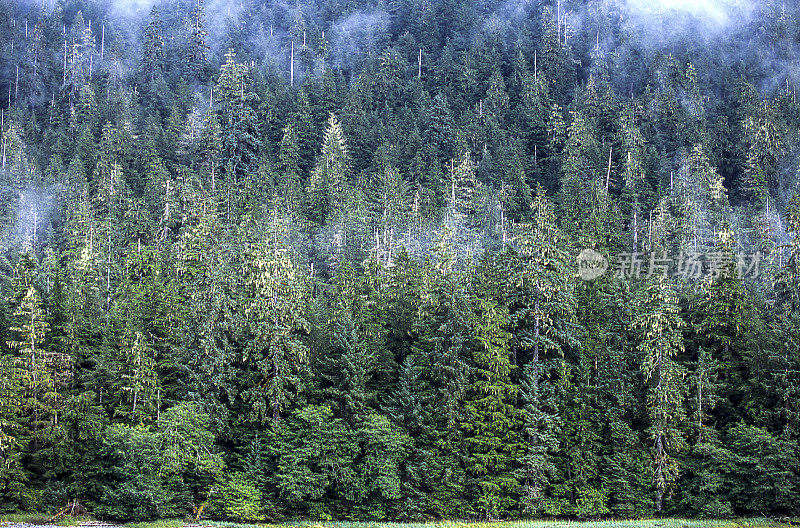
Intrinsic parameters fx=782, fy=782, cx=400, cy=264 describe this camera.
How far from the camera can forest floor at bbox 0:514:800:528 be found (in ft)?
147

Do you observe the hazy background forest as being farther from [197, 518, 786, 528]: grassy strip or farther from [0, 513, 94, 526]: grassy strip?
[197, 518, 786, 528]: grassy strip

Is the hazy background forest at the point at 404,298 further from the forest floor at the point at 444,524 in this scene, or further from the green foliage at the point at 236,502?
the forest floor at the point at 444,524

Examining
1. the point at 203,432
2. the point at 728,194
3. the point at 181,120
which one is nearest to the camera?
the point at 203,432

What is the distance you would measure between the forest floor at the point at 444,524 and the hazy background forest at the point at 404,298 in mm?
1103

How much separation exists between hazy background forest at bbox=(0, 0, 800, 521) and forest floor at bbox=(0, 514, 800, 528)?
110 cm

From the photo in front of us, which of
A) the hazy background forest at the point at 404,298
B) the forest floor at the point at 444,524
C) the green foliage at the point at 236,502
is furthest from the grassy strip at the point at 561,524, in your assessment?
the hazy background forest at the point at 404,298

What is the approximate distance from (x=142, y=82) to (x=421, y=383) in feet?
282

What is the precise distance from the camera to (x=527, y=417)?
4950cm

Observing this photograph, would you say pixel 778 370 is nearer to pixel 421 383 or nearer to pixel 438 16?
pixel 421 383

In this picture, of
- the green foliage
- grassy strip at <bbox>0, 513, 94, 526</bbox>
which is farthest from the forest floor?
the green foliage

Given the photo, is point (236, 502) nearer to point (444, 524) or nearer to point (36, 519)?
point (36, 519)

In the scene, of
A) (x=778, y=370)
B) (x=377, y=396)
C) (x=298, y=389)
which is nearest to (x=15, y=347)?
(x=298, y=389)

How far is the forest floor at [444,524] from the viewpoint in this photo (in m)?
44.8

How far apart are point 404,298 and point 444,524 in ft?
50.9
